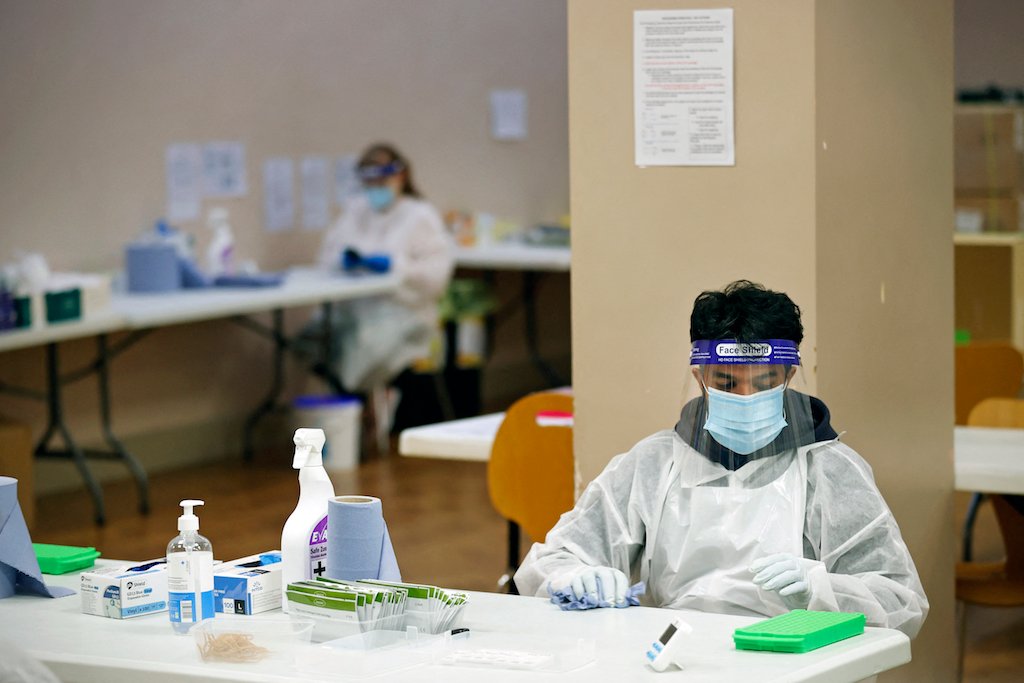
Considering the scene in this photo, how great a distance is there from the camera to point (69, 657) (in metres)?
2.20

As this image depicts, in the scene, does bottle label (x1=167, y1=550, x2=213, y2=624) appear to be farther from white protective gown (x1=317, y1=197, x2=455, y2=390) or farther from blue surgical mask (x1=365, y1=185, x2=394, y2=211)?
blue surgical mask (x1=365, y1=185, x2=394, y2=211)

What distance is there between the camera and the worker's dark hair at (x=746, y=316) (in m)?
2.61

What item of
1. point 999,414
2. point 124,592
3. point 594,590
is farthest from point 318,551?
point 999,414

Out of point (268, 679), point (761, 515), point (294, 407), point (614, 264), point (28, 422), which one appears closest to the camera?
point (268, 679)

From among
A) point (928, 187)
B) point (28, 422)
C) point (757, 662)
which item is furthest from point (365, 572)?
point (28, 422)

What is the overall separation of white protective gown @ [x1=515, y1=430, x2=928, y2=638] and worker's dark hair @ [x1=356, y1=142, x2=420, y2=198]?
5.03 metres

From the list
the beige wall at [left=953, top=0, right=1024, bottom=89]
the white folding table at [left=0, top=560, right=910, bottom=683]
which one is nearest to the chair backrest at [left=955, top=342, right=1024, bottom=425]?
the white folding table at [left=0, top=560, right=910, bottom=683]

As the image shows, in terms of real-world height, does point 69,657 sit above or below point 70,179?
below

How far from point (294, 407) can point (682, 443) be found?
4801 mm

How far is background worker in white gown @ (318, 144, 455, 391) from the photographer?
7.51 metres

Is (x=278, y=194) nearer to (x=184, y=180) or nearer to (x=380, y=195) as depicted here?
(x=380, y=195)

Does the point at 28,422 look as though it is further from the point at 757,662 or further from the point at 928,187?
the point at 757,662

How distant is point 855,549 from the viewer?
8.40 feet

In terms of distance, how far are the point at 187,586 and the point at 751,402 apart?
0.96 meters
